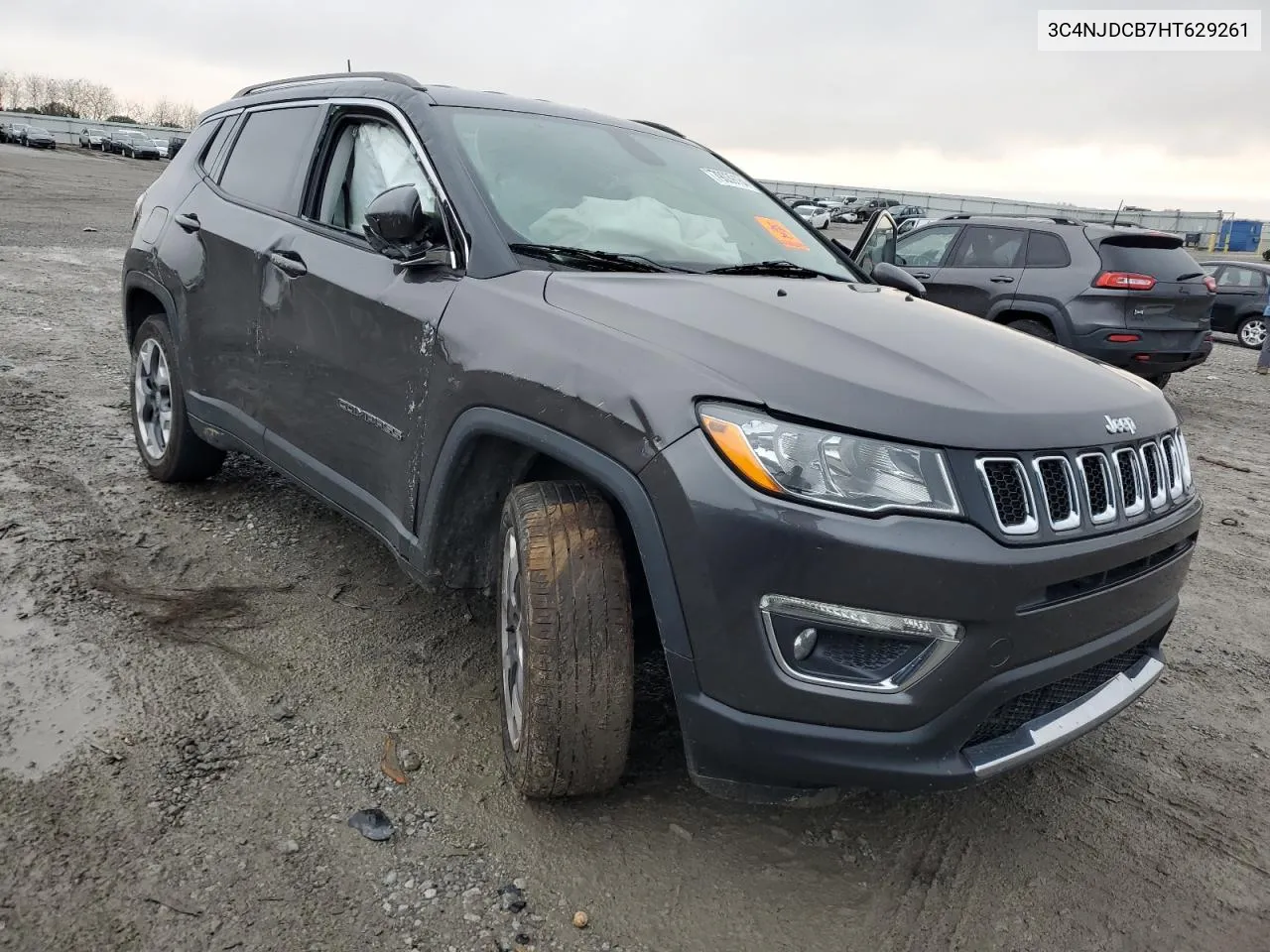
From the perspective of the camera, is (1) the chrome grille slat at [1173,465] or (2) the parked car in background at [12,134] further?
(2) the parked car in background at [12,134]

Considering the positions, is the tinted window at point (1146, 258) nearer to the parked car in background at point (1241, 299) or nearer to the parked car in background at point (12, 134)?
the parked car in background at point (1241, 299)

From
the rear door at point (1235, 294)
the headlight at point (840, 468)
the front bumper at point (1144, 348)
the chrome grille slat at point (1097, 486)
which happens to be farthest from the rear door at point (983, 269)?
the rear door at point (1235, 294)

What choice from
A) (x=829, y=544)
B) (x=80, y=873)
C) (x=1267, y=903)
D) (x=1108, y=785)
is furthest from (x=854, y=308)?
(x=80, y=873)

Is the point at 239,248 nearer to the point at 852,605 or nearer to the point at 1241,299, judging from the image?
the point at 852,605

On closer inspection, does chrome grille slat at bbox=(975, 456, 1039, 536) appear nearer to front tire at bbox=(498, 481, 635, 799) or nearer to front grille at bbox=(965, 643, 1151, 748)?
front grille at bbox=(965, 643, 1151, 748)

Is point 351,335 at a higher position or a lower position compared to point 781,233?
lower

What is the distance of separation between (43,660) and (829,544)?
2.50 meters

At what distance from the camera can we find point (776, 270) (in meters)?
3.08

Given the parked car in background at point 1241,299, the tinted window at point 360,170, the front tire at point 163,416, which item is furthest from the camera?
the parked car in background at point 1241,299

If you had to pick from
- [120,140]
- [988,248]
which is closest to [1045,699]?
[988,248]

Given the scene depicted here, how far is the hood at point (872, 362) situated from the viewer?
1.98 meters

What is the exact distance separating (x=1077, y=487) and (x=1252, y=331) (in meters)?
16.8

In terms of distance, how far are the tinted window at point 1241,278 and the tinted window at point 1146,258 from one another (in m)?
9.06

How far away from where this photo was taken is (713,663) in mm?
1998
